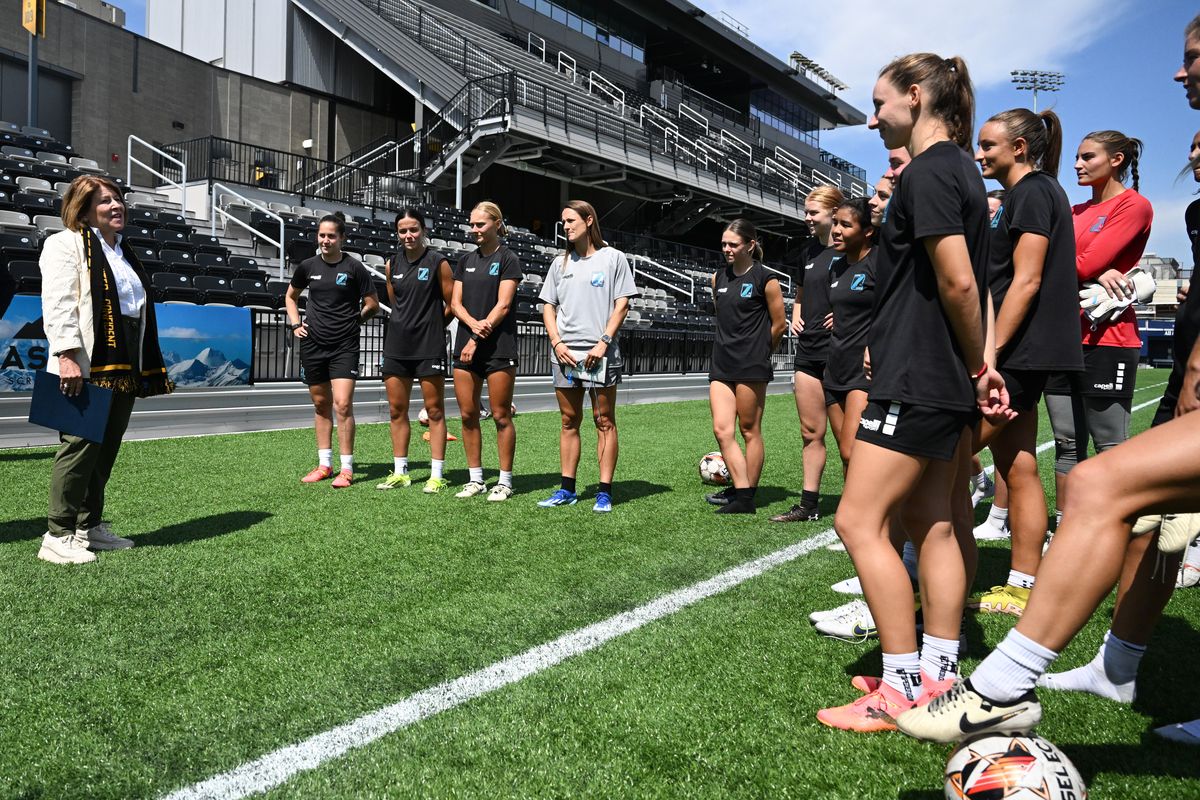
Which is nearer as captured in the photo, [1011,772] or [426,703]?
[1011,772]

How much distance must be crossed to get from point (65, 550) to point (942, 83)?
4.23 metres

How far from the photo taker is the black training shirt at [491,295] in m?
5.68

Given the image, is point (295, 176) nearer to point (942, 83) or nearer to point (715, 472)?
point (715, 472)

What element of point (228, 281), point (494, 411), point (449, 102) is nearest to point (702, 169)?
point (449, 102)

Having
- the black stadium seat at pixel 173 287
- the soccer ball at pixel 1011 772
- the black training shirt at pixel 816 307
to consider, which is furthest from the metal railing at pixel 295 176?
the soccer ball at pixel 1011 772

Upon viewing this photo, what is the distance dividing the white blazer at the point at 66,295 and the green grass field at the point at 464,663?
1.06 m

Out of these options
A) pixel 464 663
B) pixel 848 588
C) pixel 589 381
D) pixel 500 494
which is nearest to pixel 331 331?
pixel 500 494

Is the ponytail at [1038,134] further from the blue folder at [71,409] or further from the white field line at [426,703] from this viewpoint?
the blue folder at [71,409]

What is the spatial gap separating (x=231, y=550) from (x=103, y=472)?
2.74 feet

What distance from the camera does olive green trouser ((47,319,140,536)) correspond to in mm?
4059

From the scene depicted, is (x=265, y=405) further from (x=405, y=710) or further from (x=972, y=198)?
(x=972, y=198)

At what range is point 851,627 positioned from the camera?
10.0 feet

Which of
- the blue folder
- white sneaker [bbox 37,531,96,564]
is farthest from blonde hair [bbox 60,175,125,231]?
white sneaker [bbox 37,531,96,564]

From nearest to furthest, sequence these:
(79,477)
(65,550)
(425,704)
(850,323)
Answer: (425,704), (65,550), (79,477), (850,323)
